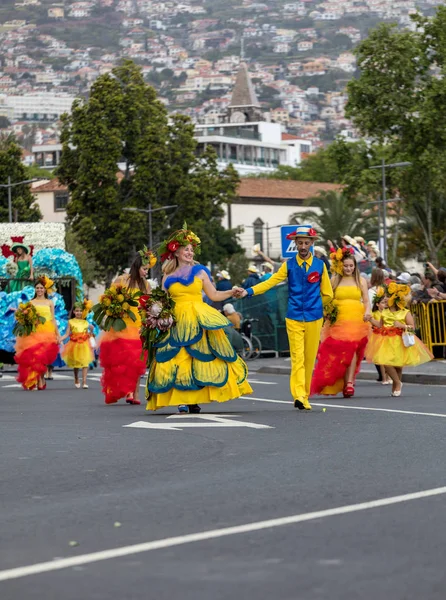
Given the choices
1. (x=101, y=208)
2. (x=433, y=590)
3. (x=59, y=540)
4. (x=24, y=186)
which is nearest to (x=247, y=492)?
(x=59, y=540)

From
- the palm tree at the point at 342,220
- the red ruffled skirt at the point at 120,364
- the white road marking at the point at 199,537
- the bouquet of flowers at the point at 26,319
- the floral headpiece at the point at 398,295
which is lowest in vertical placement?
the white road marking at the point at 199,537

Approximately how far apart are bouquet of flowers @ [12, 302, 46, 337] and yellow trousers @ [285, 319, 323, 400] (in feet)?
28.1

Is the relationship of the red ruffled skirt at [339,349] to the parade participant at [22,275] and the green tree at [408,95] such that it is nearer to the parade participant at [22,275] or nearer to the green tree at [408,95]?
the parade participant at [22,275]

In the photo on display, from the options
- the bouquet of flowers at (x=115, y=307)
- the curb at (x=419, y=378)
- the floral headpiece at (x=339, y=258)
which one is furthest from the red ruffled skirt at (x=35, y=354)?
the floral headpiece at (x=339, y=258)

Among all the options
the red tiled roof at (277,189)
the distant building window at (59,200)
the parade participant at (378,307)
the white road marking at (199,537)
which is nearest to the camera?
the white road marking at (199,537)

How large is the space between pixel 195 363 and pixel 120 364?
355 cm

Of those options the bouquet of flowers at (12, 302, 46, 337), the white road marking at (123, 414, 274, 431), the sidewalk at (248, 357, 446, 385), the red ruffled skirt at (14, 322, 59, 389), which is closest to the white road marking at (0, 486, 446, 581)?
the white road marking at (123, 414, 274, 431)

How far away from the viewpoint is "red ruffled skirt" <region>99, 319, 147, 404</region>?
1983 centimetres

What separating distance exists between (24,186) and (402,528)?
86.4 meters

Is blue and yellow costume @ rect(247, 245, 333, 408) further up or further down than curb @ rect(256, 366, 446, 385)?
further up

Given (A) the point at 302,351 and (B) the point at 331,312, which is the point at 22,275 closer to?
(B) the point at 331,312

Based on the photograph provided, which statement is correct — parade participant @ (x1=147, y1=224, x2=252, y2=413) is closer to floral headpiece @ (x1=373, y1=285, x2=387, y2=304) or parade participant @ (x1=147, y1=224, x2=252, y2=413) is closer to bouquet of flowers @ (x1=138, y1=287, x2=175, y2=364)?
bouquet of flowers @ (x1=138, y1=287, x2=175, y2=364)

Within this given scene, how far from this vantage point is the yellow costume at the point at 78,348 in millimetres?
25875

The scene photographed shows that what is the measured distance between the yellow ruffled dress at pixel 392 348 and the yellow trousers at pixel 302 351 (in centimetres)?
351
